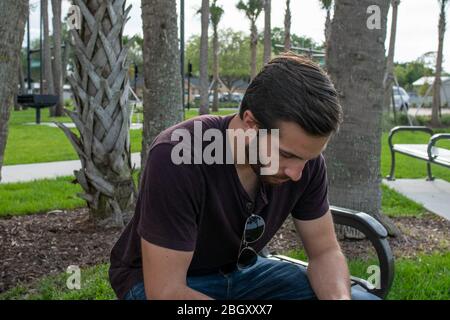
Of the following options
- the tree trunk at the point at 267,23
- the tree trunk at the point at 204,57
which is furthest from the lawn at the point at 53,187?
the tree trunk at the point at 204,57

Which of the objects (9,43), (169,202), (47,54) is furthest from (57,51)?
(169,202)

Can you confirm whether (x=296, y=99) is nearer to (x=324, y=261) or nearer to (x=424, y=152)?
(x=324, y=261)

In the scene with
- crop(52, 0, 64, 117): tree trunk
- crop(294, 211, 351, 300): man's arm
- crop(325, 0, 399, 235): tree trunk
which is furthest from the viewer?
crop(52, 0, 64, 117): tree trunk

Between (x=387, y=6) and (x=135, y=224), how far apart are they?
11.0ft

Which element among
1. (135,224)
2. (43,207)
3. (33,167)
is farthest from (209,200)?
(33,167)

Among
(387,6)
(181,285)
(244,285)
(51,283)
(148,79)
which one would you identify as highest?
→ (387,6)

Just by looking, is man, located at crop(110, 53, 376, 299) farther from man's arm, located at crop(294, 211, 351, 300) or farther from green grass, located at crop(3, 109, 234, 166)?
green grass, located at crop(3, 109, 234, 166)

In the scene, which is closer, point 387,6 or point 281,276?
point 281,276

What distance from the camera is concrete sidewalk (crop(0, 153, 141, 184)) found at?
7980mm

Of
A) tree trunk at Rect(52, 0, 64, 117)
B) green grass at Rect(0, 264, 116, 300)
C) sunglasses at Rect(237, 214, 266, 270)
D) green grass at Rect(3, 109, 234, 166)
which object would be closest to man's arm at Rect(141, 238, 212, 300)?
sunglasses at Rect(237, 214, 266, 270)

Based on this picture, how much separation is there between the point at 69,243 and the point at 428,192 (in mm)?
4917

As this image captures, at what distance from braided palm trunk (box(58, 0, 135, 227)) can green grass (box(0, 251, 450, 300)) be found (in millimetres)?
994

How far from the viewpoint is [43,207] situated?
19.4 ft
